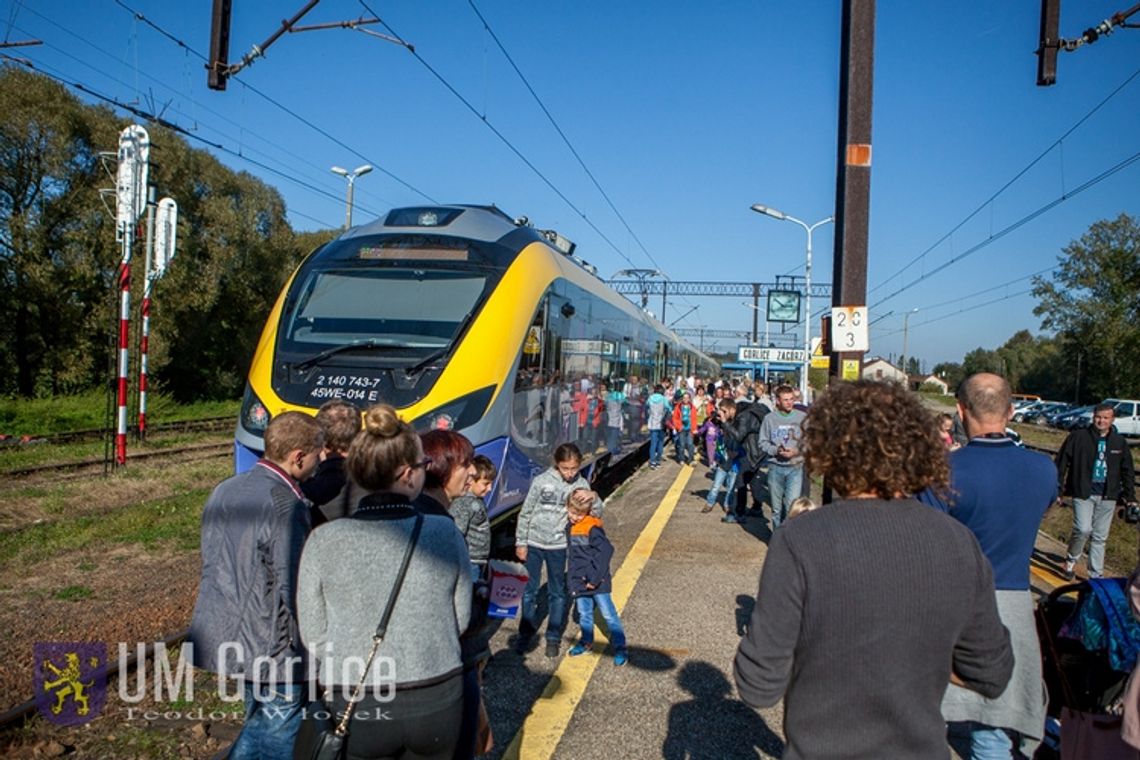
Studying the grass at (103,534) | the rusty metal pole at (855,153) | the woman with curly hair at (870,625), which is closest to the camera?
the woman with curly hair at (870,625)

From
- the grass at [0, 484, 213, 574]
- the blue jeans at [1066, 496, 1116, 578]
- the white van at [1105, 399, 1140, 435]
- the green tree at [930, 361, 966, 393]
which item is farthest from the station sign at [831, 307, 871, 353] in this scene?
the green tree at [930, 361, 966, 393]

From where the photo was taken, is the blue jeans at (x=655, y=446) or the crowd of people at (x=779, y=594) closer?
the crowd of people at (x=779, y=594)

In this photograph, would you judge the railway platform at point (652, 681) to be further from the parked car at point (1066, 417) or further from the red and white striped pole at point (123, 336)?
the parked car at point (1066, 417)

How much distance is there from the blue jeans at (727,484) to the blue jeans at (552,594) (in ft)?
16.7

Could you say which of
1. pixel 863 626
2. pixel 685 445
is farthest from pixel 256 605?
pixel 685 445

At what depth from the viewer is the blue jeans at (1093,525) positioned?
791cm

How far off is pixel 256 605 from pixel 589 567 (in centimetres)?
262

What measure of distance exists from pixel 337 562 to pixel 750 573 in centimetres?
574

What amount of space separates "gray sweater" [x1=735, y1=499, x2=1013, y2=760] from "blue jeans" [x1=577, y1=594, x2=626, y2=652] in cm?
313

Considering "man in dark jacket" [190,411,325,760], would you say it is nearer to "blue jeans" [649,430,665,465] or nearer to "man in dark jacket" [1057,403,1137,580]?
"man in dark jacket" [1057,403,1137,580]

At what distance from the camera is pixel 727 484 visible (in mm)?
10922

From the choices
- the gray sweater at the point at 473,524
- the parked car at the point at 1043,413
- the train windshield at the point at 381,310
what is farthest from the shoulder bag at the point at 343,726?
the parked car at the point at 1043,413

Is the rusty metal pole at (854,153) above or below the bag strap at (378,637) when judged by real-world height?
above

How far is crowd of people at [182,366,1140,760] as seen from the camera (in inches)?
83.0
